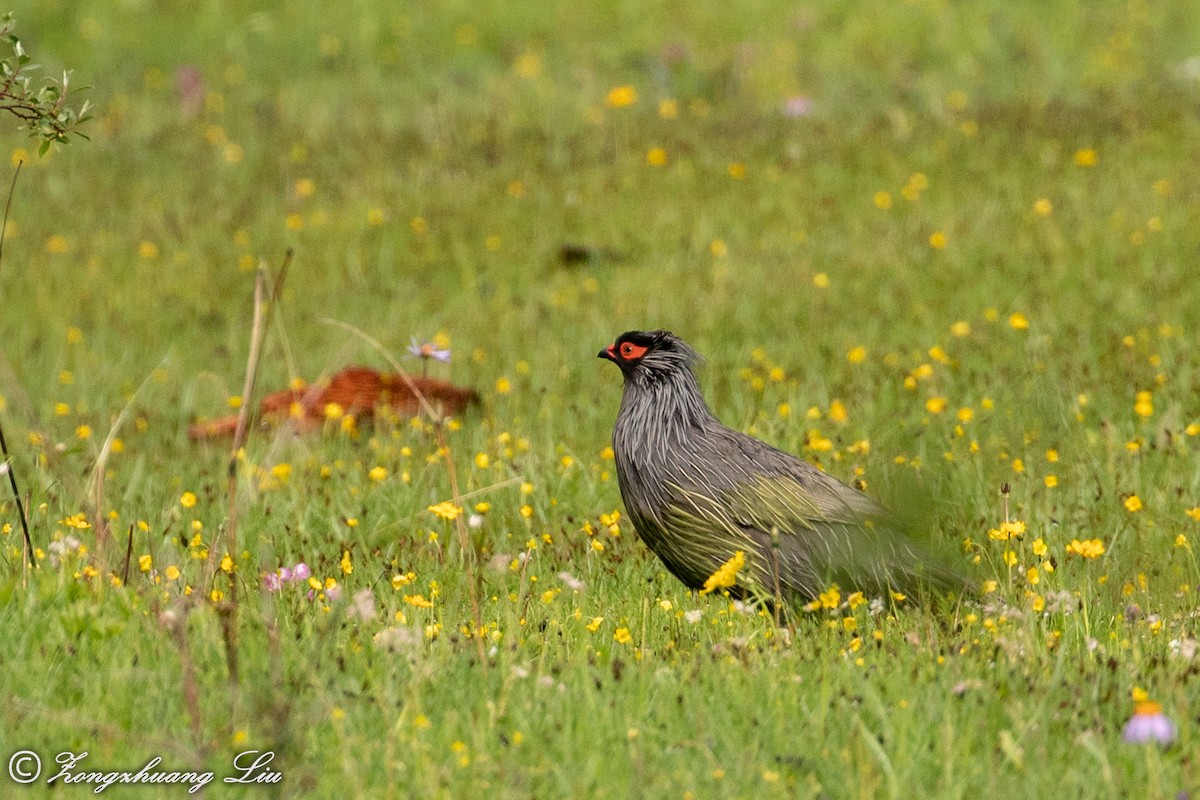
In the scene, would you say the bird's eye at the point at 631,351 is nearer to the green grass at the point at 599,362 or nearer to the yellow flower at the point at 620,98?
the green grass at the point at 599,362

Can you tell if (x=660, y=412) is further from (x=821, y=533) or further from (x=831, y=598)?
(x=831, y=598)

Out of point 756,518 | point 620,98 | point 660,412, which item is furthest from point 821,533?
point 620,98

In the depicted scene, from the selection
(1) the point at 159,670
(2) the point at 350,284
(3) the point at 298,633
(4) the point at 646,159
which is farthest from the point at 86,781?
(4) the point at 646,159

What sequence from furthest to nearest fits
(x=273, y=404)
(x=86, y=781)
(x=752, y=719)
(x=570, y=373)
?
(x=570, y=373) < (x=273, y=404) < (x=752, y=719) < (x=86, y=781)

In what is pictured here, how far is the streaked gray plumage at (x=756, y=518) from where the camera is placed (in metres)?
4.64

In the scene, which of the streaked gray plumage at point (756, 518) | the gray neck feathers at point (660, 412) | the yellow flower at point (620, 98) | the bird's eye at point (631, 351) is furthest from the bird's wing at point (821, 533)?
the yellow flower at point (620, 98)

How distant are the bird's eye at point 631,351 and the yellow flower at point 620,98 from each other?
813 centimetres

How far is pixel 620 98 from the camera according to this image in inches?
517

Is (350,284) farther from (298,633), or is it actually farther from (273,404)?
(298,633)

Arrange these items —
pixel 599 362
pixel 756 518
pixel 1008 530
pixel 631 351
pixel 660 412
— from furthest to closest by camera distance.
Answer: pixel 599 362 → pixel 631 351 → pixel 660 412 → pixel 756 518 → pixel 1008 530

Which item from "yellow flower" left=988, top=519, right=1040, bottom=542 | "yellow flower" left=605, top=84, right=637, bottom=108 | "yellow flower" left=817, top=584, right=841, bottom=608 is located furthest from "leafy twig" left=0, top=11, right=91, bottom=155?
"yellow flower" left=605, top=84, right=637, bottom=108

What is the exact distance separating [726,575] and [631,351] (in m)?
1.18

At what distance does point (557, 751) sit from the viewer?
3.37 m

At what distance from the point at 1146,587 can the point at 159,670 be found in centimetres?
300
